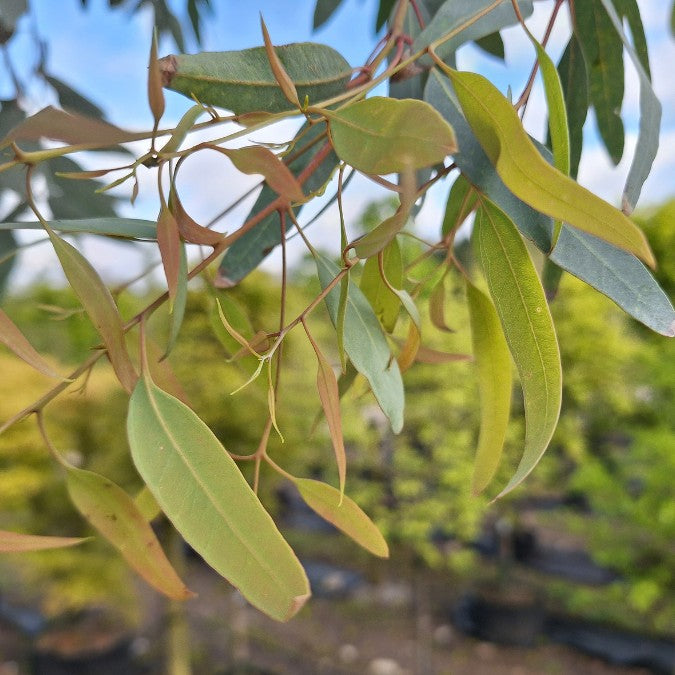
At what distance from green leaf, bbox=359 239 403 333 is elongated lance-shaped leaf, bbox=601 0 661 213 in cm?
11

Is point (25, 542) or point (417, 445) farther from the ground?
point (417, 445)

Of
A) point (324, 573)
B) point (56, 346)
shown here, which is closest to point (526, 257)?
point (324, 573)

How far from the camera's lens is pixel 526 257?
0.85ft

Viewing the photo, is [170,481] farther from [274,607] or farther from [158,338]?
[158,338]

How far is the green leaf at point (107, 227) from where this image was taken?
248 millimetres

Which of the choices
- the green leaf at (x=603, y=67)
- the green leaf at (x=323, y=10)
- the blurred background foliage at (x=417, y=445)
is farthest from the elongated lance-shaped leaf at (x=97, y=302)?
the blurred background foliage at (x=417, y=445)

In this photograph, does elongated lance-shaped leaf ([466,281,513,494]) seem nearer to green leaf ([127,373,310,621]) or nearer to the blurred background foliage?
green leaf ([127,373,310,621])

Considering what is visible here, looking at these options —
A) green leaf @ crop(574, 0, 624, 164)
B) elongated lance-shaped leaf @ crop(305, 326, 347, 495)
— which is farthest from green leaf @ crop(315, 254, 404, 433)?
green leaf @ crop(574, 0, 624, 164)

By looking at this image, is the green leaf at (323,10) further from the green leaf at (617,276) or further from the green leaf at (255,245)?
the green leaf at (617,276)

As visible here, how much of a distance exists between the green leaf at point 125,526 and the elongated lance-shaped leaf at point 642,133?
0.68 ft

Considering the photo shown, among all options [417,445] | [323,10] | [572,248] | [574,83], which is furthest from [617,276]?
[417,445]

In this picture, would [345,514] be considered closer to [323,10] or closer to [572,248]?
[572,248]

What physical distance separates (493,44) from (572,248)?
11.9 inches

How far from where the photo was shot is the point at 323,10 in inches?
22.5
